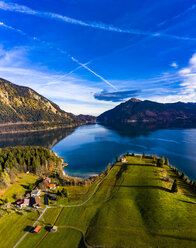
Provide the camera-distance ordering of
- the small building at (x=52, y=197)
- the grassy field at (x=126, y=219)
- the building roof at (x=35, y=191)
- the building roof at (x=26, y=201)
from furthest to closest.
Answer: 1. the building roof at (x=35, y=191)
2. the small building at (x=52, y=197)
3. the building roof at (x=26, y=201)
4. the grassy field at (x=126, y=219)

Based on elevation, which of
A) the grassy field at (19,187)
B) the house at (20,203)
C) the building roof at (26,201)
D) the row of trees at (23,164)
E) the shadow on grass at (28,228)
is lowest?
the grassy field at (19,187)

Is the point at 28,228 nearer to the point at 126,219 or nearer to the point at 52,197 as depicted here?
the point at 52,197

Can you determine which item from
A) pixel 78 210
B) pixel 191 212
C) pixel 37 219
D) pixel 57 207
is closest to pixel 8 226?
pixel 37 219

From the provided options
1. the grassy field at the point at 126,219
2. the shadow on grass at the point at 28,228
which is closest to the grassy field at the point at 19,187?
the shadow on grass at the point at 28,228

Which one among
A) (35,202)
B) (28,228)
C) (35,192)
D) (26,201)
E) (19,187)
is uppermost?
(35,192)

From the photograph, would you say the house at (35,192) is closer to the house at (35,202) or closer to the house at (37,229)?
the house at (35,202)

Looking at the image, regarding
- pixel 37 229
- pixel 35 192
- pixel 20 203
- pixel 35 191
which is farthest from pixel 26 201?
pixel 37 229
